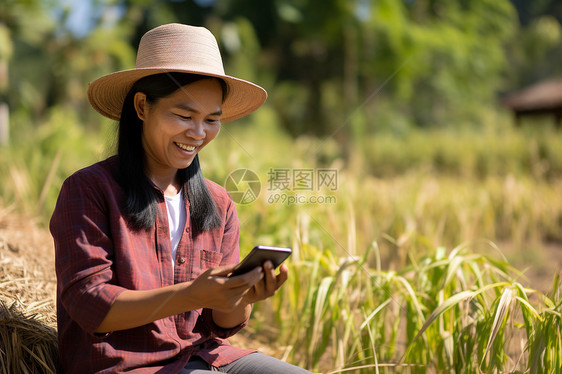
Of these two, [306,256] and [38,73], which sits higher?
[38,73]

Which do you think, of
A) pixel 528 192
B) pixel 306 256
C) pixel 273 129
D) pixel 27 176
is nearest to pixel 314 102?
pixel 273 129

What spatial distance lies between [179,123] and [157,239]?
0.28 m

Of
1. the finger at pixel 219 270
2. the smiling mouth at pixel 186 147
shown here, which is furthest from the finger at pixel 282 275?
the smiling mouth at pixel 186 147

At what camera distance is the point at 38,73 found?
466 inches

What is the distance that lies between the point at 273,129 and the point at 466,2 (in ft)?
17.3

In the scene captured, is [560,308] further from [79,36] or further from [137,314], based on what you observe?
[79,36]

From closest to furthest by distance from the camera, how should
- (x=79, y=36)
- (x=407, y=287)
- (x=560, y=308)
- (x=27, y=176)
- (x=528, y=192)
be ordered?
1. (x=560, y=308)
2. (x=407, y=287)
3. (x=27, y=176)
4. (x=528, y=192)
5. (x=79, y=36)

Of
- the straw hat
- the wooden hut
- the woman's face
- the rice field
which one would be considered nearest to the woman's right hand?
the woman's face

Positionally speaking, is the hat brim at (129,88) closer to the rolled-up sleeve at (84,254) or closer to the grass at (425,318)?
the rolled-up sleeve at (84,254)

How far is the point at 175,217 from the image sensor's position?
4.41ft

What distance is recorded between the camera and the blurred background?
109 inches

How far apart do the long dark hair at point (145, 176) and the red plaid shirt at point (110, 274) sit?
3 centimetres
